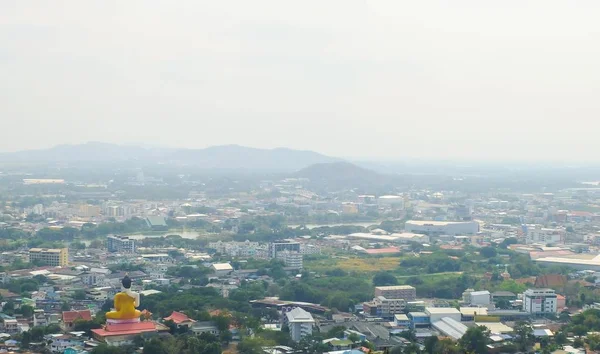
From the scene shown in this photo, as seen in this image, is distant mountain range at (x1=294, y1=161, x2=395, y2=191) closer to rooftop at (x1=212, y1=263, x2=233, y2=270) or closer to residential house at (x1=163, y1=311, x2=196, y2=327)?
rooftop at (x1=212, y1=263, x2=233, y2=270)

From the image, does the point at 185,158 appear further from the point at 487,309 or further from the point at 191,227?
the point at 487,309

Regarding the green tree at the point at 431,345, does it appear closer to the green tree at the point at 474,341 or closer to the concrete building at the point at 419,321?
the green tree at the point at 474,341

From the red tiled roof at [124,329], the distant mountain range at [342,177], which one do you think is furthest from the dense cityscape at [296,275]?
the distant mountain range at [342,177]

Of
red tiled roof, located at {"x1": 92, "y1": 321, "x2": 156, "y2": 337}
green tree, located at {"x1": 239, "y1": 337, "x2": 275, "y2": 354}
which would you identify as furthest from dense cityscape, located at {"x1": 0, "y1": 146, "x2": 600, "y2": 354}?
green tree, located at {"x1": 239, "y1": 337, "x2": 275, "y2": 354}

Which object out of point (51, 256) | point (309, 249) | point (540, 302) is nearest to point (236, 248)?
point (309, 249)

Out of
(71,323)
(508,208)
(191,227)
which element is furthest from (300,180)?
Result: (71,323)

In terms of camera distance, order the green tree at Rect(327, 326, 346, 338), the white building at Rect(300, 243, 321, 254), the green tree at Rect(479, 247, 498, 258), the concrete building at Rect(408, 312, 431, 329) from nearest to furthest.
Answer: the green tree at Rect(327, 326, 346, 338), the concrete building at Rect(408, 312, 431, 329), the green tree at Rect(479, 247, 498, 258), the white building at Rect(300, 243, 321, 254)

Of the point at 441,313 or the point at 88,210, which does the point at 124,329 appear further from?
the point at 88,210
